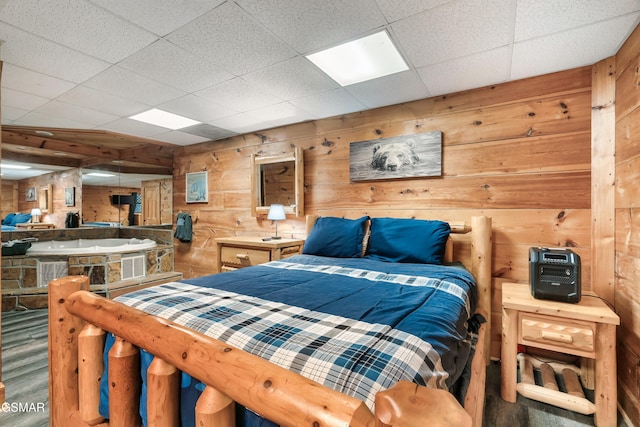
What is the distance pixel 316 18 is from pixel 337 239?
1.53 m

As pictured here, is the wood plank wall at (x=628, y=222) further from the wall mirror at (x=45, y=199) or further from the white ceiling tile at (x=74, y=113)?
the wall mirror at (x=45, y=199)

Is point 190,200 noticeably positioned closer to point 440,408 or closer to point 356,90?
point 356,90

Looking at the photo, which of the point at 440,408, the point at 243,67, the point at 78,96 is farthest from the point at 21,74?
the point at 440,408

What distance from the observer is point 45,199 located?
4363 mm

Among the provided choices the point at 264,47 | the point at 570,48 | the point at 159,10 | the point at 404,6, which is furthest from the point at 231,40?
the point at 570,48

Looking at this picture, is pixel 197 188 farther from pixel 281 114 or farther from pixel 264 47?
pixel 264 47

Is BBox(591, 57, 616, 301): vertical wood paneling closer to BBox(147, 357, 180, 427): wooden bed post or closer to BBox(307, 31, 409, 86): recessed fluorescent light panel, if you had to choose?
BBox(307, 31, 409, 86): recessed fluorescent light panel

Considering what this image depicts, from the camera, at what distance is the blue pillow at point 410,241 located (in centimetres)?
212

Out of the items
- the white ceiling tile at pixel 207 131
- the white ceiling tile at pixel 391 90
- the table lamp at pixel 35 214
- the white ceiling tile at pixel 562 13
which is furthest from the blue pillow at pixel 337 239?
the table lamp at pixel 35 214

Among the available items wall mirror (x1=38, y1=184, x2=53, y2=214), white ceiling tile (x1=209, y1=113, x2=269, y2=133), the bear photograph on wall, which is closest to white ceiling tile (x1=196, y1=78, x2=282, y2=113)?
white ceiling tile (x1=209, y1=113, x2=269, y2=133)

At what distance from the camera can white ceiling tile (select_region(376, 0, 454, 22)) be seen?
1.41m

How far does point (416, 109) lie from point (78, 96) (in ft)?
9.66

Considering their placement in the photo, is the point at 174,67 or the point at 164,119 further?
the point at 164,119

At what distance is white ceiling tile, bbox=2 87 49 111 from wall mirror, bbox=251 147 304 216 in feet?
6.50
